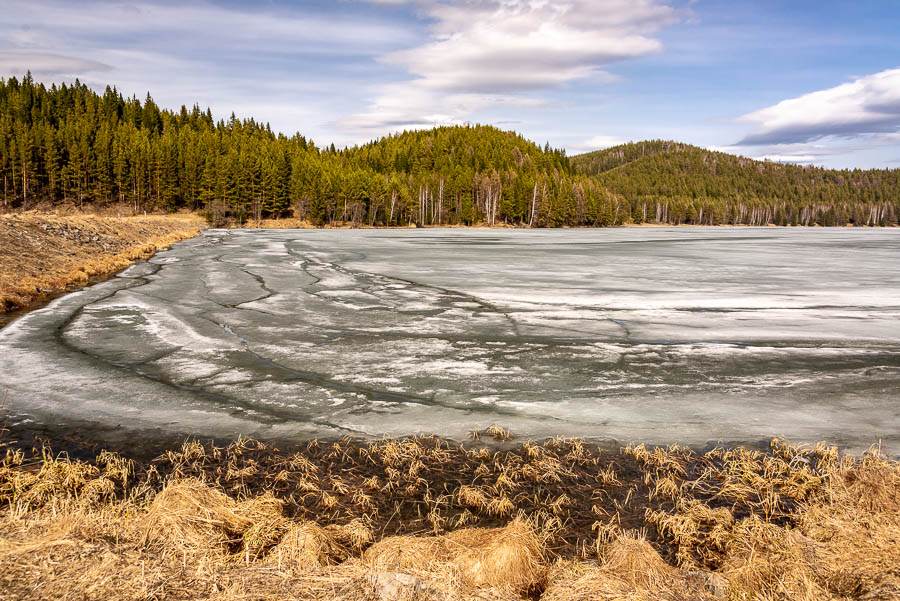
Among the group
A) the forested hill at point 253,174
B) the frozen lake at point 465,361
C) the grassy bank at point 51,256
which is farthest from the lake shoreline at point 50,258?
the forested hill at point 253,174

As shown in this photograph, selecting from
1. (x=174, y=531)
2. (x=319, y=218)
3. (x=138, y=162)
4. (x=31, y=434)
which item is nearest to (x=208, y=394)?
(x=31, y=434)

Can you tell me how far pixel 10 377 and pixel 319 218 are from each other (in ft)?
269

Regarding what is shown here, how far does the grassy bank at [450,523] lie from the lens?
11.2 feet

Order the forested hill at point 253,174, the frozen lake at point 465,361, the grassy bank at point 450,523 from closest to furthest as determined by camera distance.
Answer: the grassy bank at point 450,523, the frozen lake at point 465,361, the forested hill at point 253,174

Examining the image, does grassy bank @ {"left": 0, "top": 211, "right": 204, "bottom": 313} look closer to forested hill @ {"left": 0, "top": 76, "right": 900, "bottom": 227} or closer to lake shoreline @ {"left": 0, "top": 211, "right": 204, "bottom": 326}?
lake shoreline @ {"left": 0, "top": 211, "right": 204, "bottom": 326}

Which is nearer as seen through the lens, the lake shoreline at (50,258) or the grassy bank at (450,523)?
the grassy bank at (450,523)

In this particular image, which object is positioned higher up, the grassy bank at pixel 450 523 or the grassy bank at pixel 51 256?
the grassy bank at pixel 51 256

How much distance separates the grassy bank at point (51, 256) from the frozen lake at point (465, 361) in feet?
4.26

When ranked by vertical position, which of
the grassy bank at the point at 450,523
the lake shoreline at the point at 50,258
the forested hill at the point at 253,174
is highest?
the forested hill at the point at 253,174

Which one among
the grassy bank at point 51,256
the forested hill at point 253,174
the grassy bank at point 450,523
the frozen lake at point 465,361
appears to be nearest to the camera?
the grassy bank at point 450,523

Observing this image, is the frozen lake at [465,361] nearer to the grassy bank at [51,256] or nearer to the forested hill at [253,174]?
the grassy bank at [51,256]

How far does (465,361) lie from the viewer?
924 cm

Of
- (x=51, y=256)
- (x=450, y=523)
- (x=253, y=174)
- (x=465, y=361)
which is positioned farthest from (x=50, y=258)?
(x=253, y=174)

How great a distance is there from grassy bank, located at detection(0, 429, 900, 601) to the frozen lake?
2.47ft
